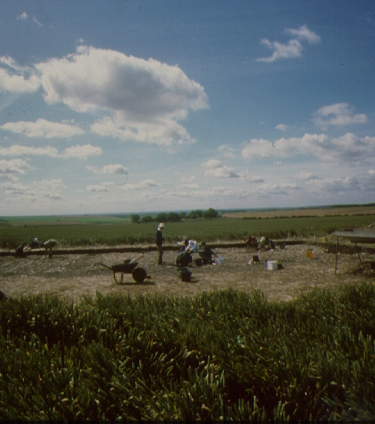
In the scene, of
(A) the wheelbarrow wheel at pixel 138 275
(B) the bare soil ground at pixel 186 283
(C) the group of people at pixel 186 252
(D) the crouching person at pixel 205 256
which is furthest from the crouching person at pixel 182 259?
(A) the wheelbarrow wheel at pixel 138 275

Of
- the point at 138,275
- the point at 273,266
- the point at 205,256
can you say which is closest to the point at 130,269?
the point at 138,275

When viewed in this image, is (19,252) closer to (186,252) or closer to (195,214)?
(186,252)

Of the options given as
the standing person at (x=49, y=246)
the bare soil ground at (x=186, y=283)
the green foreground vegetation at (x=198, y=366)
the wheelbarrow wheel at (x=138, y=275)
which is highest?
the green foreground vegetation at (x=198, y=366)

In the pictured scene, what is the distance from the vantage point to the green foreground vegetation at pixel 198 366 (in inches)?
87.0

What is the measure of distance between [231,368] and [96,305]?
254 centimetres

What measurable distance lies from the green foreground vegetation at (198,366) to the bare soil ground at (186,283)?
387cm

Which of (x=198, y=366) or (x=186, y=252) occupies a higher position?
(x=198, y=366)

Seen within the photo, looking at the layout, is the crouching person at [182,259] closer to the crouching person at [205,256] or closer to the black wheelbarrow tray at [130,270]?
the crouching person at [205,256]

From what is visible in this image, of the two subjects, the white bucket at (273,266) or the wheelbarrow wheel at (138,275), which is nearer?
the wheelbarrow wheel at (138,275)

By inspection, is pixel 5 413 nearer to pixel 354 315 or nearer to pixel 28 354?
pixel 28 354

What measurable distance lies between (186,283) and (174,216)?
252 feet

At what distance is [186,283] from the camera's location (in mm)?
10789

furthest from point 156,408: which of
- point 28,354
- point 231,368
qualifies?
point 28,354

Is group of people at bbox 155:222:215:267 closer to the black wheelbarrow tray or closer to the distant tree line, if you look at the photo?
the black wheelbarrow tray
